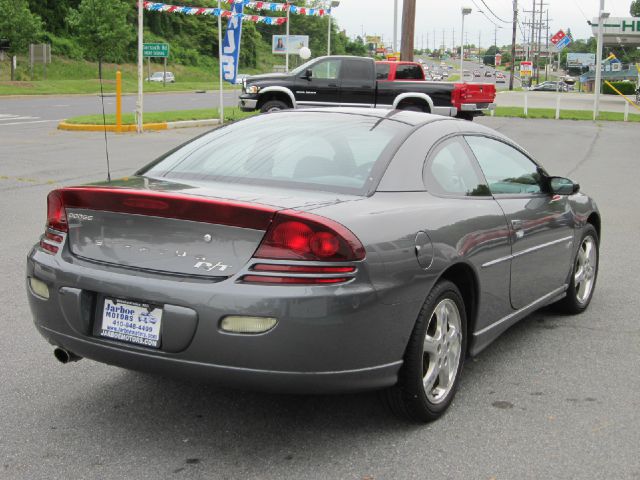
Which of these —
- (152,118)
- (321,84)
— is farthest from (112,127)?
(321,84)

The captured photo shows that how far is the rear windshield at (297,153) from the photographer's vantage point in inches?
164

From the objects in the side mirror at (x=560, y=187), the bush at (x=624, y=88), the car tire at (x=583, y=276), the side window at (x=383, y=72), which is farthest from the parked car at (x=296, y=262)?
the bush at (x=624, y=88)

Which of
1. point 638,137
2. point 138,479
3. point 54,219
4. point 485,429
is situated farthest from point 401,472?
point 638,137

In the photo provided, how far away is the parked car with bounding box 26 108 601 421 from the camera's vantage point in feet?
11.4

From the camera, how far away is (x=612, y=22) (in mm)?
48656

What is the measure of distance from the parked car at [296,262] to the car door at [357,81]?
724 inches

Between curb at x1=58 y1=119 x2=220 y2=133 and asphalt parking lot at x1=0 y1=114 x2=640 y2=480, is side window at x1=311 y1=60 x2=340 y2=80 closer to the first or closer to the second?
curb at x1=58 y1=119 x2=220 y2=133

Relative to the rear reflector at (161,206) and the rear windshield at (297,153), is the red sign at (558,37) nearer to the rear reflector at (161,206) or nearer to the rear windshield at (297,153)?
the rear windshield at (297,153)

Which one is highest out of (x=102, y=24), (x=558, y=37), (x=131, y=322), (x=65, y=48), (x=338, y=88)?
(x=102, y=24)

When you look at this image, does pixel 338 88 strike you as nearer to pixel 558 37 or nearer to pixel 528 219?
pixel 528 219

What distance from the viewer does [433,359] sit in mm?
4066

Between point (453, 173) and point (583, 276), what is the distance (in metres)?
2.03

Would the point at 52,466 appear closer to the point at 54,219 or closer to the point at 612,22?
the point at 54,219

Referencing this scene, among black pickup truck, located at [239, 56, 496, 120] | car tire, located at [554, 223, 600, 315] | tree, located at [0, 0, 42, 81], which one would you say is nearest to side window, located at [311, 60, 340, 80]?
black pickup truck, located at [239, 56, 496, 120]
